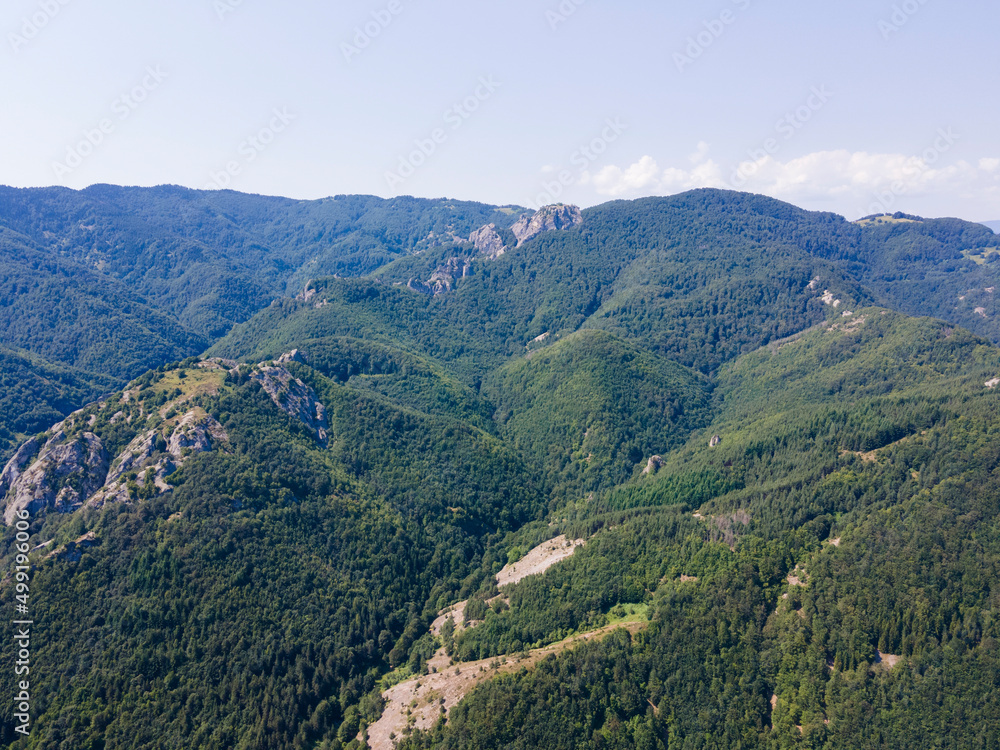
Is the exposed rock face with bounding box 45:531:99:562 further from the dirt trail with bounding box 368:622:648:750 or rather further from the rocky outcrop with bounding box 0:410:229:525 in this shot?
the dirt trail with bounding box 368:622:648:750

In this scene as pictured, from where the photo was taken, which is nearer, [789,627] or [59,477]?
[789,627]

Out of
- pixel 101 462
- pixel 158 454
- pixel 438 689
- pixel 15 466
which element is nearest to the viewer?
pixel 438 689

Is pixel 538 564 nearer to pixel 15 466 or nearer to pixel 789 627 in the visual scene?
pixel 789 627

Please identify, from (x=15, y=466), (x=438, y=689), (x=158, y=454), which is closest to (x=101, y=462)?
(x=158, y=454)

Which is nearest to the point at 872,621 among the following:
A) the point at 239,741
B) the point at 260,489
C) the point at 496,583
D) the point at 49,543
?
the point at 496,583

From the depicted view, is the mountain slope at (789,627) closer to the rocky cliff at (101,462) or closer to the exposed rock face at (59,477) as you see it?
the rocky cliff at (101,462)

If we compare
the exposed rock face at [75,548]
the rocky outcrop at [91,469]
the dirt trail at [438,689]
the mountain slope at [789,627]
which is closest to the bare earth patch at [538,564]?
the mountain slope at [789,627]

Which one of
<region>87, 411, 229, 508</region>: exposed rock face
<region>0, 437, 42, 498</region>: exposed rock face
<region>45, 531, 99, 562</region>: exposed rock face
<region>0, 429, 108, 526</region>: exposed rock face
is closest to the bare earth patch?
<region>87, 411, 229, 508</region>: exposed rock face
